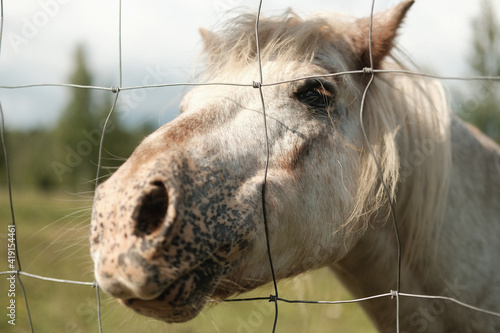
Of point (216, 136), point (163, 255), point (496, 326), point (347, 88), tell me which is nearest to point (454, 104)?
point (347, 88)

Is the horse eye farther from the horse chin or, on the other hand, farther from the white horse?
the horse chin

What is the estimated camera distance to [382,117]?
7.30 feet

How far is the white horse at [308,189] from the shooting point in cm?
150

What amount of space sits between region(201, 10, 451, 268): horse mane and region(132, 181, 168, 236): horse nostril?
82 cm

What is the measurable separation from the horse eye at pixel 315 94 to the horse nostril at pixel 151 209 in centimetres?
82

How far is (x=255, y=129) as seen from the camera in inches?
73.2

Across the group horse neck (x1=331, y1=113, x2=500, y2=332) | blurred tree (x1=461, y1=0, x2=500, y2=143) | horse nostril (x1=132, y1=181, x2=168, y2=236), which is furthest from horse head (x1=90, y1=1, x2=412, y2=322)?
blurred tree (x1=461, y1=0, x2=500, y2=143)

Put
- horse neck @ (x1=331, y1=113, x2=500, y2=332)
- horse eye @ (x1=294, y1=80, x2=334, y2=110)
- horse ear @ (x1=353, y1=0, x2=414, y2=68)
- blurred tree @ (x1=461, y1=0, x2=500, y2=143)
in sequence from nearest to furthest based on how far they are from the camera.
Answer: horse eye @ (x1=294, y1=80, x2=334, y2=110), horse ear @ (x1=353, y1=0, x2=414, y2=68), horse neck @ (x1=331, y1=113, x2=500, y2=332), blurred tree @ (x1=461, y1=0, x2=500, y2=143)

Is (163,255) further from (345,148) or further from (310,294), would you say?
(310,294)

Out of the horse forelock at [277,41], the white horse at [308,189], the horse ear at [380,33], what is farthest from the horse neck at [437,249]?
the horse forelock at [277,41]

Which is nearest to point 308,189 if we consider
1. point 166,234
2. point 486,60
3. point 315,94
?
point 315,94

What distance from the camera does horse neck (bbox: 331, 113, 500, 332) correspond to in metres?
2.27

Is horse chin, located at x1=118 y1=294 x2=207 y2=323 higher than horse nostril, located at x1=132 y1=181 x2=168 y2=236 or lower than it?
lower

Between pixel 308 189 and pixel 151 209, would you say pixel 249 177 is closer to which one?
pixel 308 189
